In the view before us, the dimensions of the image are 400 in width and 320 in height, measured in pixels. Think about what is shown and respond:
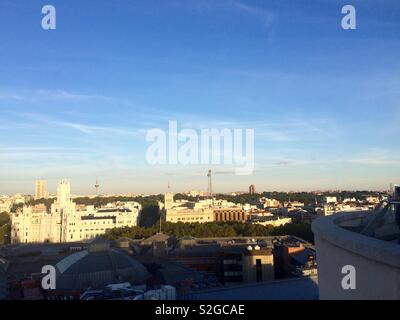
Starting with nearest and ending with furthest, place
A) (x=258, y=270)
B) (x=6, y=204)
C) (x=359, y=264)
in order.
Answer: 1. (x=359, y=264)
2. (x=258, y=270)
3. (x=6, y=204)

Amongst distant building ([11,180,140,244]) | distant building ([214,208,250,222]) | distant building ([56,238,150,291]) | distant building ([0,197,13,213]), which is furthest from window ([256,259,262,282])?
distant building ([0,197,13,213])

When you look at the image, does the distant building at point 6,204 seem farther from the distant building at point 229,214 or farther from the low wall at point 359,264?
the low wall at point 359,264

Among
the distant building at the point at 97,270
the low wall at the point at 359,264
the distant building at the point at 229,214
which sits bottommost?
the distant building at the point at 229,214

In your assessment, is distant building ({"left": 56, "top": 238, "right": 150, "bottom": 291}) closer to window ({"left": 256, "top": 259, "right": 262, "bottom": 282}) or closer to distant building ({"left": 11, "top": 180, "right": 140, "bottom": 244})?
window ({"left": 256, "top": 259, "right": 262, "bottom": 282})

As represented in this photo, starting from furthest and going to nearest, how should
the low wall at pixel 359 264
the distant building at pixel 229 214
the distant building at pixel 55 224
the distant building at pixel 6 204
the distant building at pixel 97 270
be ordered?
the distant building at pixel 6 204
the distant building at pixel 229 214
the distant building at pixel 55 224
the distant building at pixel 97 270
the low wall at pixel 359 264

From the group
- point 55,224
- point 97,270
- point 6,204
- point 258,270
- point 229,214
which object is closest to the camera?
point 97,270

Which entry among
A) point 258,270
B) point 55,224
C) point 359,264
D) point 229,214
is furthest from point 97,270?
point 229,214

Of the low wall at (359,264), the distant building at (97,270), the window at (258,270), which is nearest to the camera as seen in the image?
the low wall at (359,264)

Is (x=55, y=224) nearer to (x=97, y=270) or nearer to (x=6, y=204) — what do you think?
(x=97, y=270)

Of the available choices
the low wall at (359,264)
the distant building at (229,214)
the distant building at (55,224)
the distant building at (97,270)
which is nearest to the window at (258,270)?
the distant building at (97,270)

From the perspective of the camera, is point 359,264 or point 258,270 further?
point 258,270

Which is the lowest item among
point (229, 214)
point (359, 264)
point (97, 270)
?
point (229, 214)

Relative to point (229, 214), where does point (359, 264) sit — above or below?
above
